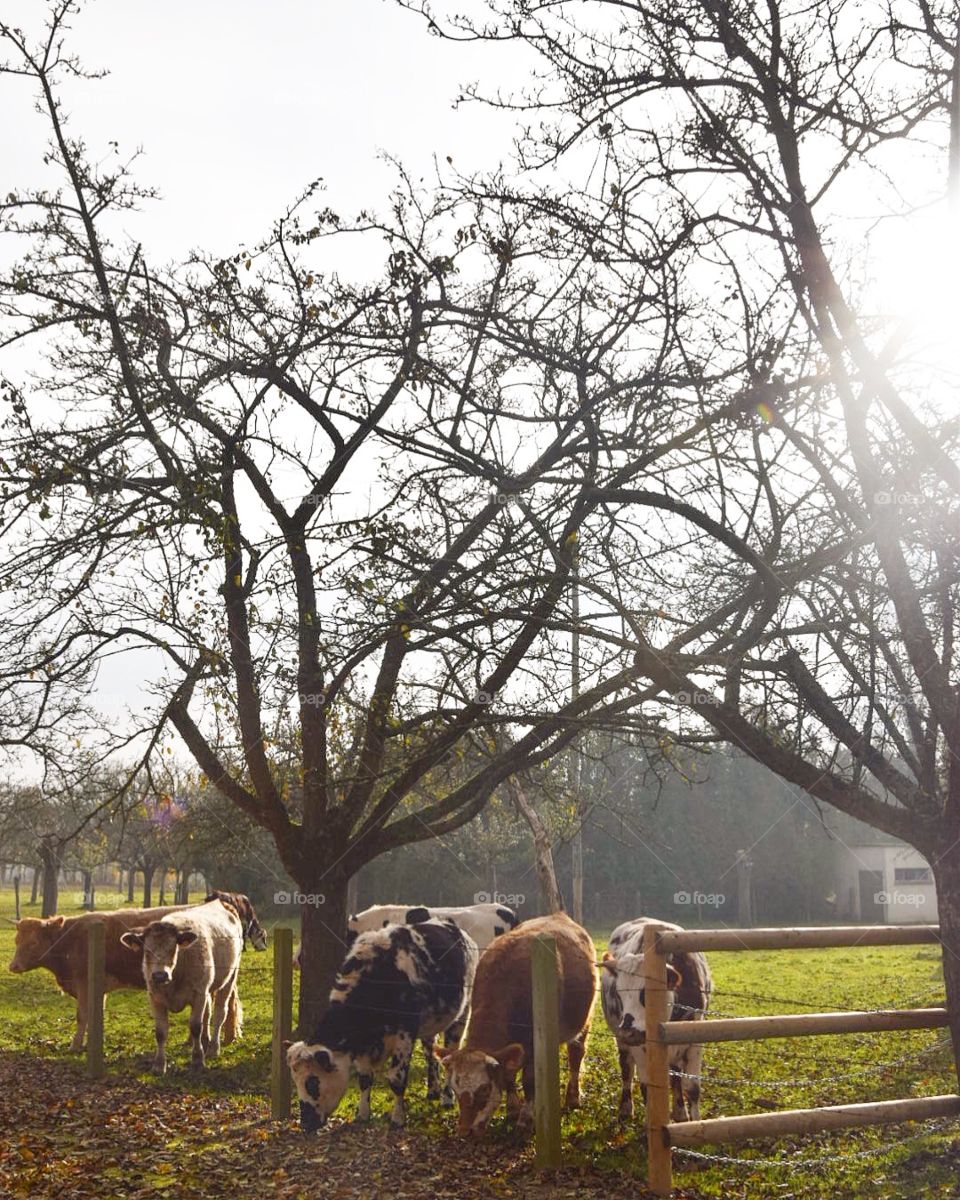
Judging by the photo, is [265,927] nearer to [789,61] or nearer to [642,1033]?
[642,1033]

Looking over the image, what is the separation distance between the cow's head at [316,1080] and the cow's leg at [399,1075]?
429 millimetres

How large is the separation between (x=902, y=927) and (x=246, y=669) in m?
7.14

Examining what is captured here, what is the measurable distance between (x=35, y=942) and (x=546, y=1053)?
36.3 ft

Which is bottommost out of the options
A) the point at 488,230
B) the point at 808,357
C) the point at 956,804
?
the point at 956,804

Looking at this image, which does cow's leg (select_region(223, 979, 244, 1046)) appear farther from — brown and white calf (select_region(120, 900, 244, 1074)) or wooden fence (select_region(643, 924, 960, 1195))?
wooden fence (select_region(643, 924, 960, 1195))

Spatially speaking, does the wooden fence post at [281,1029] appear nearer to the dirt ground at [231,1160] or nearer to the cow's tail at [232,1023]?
the dirt ground at [231,1160]

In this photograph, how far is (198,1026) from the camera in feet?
46.2

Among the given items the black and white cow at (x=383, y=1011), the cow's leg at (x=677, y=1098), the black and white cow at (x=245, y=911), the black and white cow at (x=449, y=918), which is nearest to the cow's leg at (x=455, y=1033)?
the black and white cow at (x=449, y=918)

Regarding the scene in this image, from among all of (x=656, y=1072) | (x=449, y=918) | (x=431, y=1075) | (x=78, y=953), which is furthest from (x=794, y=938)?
(x=78, y=953)

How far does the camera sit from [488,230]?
36.2ft

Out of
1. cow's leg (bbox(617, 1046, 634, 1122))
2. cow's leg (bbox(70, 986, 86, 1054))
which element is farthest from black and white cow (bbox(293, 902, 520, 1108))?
cow's leg (bbox(70, 986, 86, 1054))

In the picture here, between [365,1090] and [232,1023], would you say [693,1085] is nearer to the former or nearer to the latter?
[365,1090]

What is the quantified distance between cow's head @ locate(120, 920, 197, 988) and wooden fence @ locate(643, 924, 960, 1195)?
25.2 ft

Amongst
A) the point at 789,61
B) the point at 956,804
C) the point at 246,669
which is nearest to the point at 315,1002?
the point at 246,669
